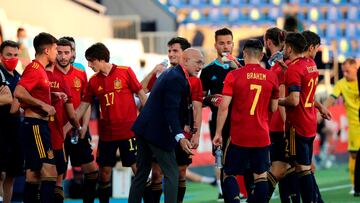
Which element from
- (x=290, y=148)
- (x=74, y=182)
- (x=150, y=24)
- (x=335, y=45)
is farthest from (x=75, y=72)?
(x=335, y=45)

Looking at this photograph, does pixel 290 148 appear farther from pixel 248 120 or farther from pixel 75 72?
pixel 75 72

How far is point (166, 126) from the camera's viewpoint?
13.3 meters

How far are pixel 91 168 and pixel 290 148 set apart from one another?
263cm

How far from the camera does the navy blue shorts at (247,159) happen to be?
1338cm

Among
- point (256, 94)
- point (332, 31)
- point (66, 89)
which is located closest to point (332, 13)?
point (332, 31)

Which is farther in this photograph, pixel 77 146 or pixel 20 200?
pixel 20 200

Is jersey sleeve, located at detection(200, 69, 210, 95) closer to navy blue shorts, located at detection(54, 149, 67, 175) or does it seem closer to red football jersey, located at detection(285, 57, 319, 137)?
red football jersey, located at detection(285, 57, 319, 137)

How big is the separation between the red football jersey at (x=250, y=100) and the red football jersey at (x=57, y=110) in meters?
2.19

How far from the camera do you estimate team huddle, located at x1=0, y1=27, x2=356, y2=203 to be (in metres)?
13.3

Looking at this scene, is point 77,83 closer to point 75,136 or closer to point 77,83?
point 77,83

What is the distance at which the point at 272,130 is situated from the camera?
48.6ft

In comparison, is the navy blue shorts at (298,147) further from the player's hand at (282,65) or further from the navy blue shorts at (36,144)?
the navy blue shorts at (36,144)

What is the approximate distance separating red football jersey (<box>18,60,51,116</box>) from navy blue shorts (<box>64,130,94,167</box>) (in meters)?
1.58

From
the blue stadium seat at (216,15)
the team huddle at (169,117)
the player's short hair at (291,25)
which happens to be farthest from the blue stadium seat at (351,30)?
the team huddle at (169,117)
